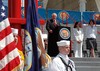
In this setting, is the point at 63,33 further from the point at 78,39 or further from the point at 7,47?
the point at 7,47

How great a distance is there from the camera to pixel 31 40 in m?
6.04

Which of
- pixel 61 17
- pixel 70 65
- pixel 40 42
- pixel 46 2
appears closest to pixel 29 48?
pixel 40 42

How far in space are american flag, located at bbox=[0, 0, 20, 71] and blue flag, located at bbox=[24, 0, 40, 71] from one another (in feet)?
1.27

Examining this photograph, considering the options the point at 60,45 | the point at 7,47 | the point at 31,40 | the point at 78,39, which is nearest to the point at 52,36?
the point at 78,39

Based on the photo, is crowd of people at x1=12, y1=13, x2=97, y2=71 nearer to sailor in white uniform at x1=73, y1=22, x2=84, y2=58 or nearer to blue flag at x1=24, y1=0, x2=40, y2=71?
sailor in white uniform at x1=73, y1=22, x2=84, y2=58

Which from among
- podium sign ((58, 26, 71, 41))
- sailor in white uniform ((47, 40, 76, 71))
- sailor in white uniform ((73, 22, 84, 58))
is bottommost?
sailor in white uniform ((73, 22, 84, 58))

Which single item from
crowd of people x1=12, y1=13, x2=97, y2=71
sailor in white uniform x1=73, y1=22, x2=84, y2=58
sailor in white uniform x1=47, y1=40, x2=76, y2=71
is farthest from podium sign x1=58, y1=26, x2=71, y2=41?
sailor in white uniform x1=47, y1=40, x2=76, y2=71

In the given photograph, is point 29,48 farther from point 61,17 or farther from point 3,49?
point 61,17

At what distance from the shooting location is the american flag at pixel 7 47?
5477mm

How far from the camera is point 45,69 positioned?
20.2 ft

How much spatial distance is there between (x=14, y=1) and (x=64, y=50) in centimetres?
108

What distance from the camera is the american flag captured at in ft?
18.0

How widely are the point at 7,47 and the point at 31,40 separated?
0.61m

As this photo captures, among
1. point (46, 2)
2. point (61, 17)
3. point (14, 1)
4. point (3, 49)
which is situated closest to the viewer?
point (3, 49)
